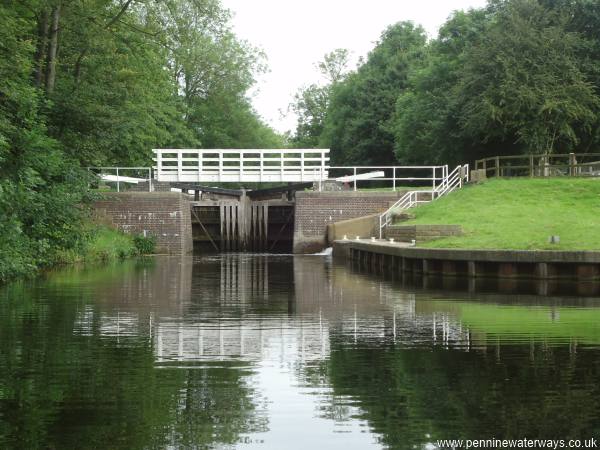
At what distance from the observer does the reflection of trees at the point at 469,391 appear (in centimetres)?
762

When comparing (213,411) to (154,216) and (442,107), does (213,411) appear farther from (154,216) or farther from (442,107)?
(442,107)

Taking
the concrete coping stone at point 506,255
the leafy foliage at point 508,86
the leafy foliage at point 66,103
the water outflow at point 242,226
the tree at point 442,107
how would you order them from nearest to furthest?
the leafy foliage at point 66,103
the concrete coping stone at point 506,255
the leafy foliage at point 508,86
the water outflow at point 242,226
the tree at point 442,107

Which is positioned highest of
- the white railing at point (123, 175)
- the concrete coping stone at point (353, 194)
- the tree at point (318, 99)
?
the tree at point (318, 99)

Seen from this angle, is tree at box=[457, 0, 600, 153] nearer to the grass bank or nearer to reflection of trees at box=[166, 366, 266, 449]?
the grass bank

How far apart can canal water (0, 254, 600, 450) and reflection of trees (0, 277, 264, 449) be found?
0.07 feet

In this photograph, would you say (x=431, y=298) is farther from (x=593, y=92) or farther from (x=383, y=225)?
(x=593, y=92)

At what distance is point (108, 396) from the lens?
8.80 metres

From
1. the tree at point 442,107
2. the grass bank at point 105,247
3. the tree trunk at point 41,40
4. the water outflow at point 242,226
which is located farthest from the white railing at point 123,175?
the tree at point 442,107

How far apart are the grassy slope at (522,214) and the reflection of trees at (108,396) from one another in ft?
48.6

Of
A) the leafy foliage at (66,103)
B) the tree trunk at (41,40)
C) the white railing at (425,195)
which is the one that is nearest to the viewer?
the leafy foliage at (66,103)

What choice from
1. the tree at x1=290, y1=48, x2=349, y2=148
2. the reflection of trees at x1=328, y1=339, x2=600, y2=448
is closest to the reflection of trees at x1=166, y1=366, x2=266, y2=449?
the reflection of trees at x1=328, y1=339, x2=600, y2=448

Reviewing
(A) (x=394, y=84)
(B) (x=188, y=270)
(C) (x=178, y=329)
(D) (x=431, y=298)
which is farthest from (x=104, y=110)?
(A) (x=394, y=84)

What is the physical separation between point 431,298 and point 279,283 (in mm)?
5600

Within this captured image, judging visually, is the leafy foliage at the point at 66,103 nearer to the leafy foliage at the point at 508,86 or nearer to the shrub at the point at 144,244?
the shrub at the point at 144,244
